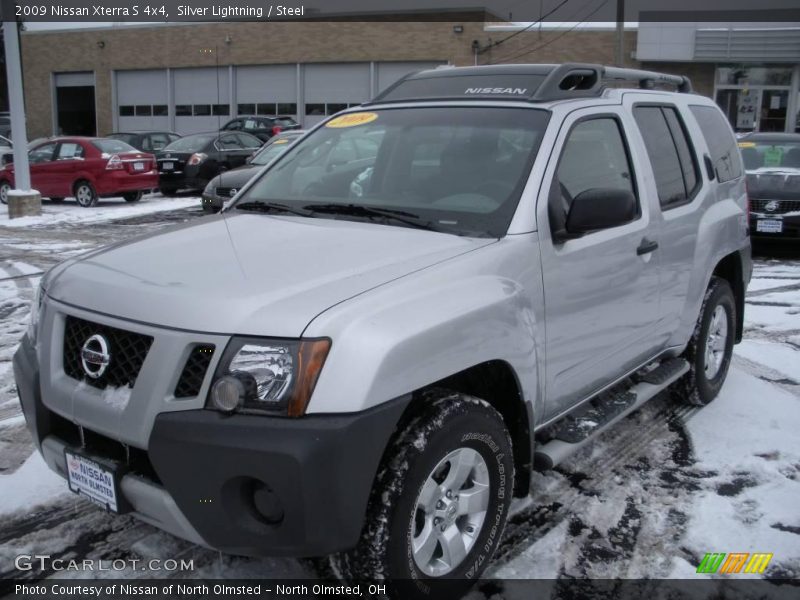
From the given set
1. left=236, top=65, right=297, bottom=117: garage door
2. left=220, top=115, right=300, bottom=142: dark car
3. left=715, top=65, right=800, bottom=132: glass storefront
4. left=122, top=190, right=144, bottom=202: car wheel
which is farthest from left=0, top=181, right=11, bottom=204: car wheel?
left=715, top=65, right=800, bottom=132: glass storefront

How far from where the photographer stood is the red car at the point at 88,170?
16.2 metres

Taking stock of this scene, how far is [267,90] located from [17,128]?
23.7 meters

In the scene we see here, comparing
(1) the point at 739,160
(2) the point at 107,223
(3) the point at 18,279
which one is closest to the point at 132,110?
(2) the point at 107,223

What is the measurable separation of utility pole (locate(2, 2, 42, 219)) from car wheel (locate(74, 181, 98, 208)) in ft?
4.66

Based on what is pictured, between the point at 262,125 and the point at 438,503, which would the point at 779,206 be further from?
the point at 262,125

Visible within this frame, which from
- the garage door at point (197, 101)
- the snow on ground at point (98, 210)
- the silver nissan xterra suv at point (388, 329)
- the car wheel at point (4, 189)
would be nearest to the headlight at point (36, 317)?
the silver nissan xterra suv at point (388, 329)

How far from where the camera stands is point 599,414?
12.4 ft

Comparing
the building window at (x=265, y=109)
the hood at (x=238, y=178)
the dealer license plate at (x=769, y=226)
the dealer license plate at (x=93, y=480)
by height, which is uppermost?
the building window at (x=265, y=109)

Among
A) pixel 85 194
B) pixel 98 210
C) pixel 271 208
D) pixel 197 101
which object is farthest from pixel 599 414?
pixel 197 101

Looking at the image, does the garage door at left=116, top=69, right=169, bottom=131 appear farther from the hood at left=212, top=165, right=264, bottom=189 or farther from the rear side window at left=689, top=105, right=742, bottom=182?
the rear side window at left=689, top=105, right=742, bottom=182

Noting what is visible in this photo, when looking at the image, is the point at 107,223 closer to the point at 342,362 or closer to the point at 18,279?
the point at 18,279

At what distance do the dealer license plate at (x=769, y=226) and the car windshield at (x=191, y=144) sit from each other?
39.8ft

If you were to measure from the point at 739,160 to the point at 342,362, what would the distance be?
14.2 ft

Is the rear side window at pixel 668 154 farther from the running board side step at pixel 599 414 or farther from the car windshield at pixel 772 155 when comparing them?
the car windshield at pixel 772 155
